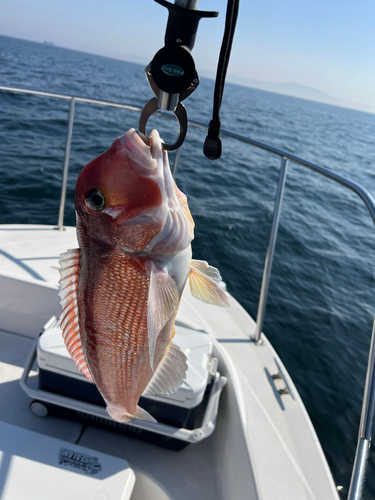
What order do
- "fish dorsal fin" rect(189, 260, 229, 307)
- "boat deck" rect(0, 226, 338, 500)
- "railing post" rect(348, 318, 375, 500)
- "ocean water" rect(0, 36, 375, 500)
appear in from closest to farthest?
1. "fish dorsal fin" rect(189, 260, 229, 307)
2. "railing post" rect(348, 318, 375, 500)
3. "boat deck" rect(0, 226, 338, 500)
4. "ocean water" rect(0, 36, 375, 500)

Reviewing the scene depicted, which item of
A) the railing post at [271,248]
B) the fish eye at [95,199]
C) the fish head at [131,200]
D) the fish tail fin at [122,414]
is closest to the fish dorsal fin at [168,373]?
the fish tail fin at [122,414]

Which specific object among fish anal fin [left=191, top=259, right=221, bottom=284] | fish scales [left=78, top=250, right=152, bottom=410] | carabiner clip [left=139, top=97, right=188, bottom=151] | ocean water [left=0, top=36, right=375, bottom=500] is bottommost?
ocean water [left=0, top=36, right=375, bottom=500]

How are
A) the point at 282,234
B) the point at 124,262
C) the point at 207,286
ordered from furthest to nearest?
the point at 282,234
the point at 207,286
the point at 124,262

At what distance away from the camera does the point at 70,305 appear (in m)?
0.99

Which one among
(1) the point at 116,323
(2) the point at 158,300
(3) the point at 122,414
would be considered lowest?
(3) the point at 122,414

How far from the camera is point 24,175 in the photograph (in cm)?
840

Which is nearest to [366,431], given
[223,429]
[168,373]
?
[168,373]

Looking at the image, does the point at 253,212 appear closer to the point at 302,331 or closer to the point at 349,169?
the point at 302,331

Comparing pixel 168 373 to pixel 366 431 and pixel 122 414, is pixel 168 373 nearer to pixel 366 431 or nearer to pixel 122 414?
pixel 122 414

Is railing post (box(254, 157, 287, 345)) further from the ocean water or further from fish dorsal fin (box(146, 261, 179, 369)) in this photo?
the ocean water

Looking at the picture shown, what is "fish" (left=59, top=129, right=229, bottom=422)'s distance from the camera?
867 millimetres

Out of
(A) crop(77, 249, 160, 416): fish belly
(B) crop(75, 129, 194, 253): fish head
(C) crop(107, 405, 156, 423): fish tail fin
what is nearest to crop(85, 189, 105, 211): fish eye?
(B) crop(75, 129, 194, 253): fish head

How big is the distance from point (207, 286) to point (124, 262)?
27 cm

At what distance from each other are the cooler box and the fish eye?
1193 mm
